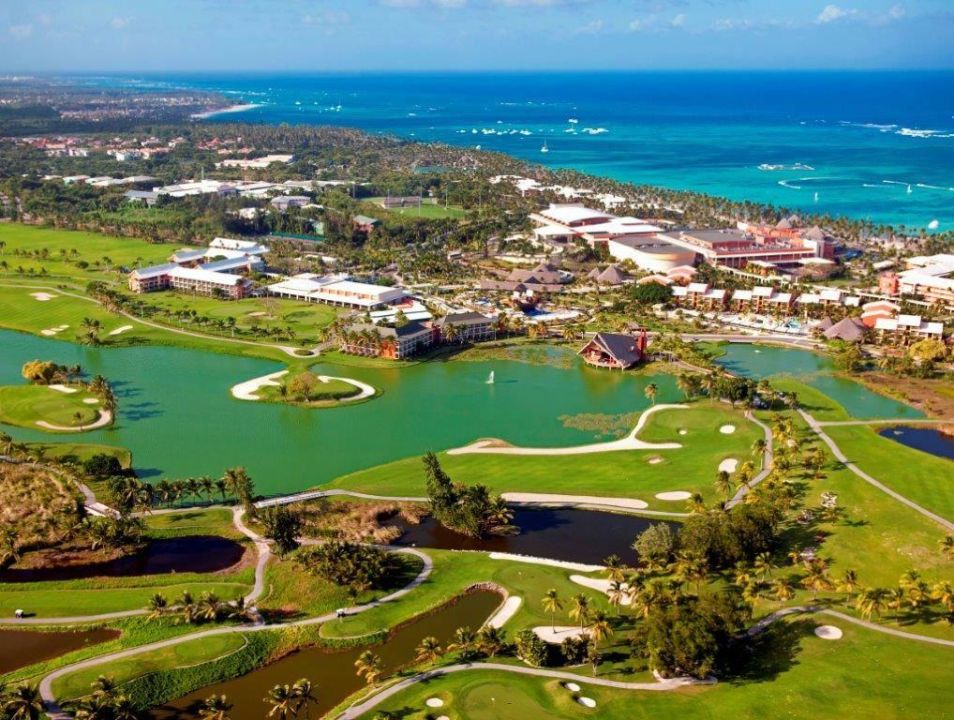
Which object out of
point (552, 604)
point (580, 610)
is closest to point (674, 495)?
point (552, 604)

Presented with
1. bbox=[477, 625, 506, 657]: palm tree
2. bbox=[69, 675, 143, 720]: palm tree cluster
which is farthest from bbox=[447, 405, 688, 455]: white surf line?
bbox=[69, 675, 143, 720]: palm tree cluster

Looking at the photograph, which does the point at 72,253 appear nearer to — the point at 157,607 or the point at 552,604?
the point at 157,607

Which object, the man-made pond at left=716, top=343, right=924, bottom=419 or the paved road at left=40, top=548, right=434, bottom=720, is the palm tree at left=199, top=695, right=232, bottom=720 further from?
the man-made pond at left=716, top=343, right=924, bottom=419

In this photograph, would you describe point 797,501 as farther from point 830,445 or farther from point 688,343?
point 688,343

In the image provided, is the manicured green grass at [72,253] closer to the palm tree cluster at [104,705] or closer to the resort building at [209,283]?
the resort building at [209,283]

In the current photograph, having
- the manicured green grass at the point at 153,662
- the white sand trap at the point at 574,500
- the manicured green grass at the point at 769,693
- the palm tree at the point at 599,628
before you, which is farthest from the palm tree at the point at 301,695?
the white sand trap at the point at 574,500

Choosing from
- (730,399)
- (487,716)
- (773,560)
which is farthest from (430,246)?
(487,716)
